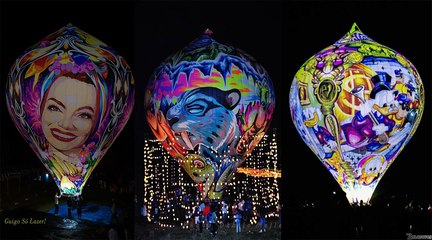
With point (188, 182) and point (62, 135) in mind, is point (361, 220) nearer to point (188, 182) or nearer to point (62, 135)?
point (188, 182)

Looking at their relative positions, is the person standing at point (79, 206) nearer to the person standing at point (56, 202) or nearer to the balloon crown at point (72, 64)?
the person standing at point (56, 202)

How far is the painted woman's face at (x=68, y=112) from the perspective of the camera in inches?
351

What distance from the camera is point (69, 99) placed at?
891 centimetres

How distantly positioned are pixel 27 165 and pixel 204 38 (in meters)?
3.24

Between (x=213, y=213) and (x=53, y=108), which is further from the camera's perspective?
(x=213, y=213)

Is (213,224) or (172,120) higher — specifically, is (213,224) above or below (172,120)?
below

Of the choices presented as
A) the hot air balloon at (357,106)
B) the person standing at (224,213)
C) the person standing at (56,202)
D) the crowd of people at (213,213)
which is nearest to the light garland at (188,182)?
the crowd of people at (213,213)

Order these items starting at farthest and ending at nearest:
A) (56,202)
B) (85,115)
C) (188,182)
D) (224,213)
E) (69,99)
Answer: (188,182) < (224,213) < (56,202) < (85,115) < (69,99)

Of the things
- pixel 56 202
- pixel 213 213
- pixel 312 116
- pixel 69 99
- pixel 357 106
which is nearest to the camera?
pixel 69 99

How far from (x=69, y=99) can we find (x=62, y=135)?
0.47m

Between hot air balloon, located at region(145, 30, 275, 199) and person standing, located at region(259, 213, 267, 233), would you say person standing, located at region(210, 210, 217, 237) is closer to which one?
hot air balloon, located at region(145, 30, 275, 199)

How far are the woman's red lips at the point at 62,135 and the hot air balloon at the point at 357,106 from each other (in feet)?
9.28

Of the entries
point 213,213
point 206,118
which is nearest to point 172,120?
point 206,118

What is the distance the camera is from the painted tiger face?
933cm
